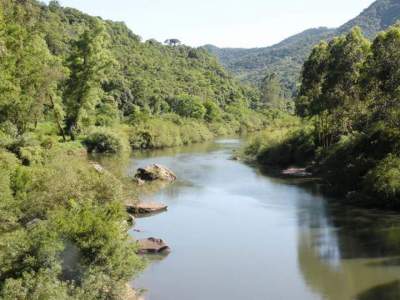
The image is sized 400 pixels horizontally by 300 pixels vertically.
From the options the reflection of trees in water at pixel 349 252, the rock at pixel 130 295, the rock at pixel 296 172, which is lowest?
the reflection of trees in water at pixel 349 252

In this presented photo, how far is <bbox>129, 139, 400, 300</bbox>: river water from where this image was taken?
23000mm

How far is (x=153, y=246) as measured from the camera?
2780 cm

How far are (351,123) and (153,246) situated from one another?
1280 inches

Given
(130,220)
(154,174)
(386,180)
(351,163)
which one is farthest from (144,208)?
(351,163)

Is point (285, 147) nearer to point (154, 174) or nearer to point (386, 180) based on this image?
point (154, 174)

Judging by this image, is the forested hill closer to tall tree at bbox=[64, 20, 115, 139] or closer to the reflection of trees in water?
tall tree at bbox=[64, 20, 115, 139]

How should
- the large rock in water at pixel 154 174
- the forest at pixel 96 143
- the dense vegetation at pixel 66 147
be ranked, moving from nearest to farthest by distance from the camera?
the dense vegetation at pixel 66 147
the forest at pixel 96 143
the large rock in water at pixel 154 174

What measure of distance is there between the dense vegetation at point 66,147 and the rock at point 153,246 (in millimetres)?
2845

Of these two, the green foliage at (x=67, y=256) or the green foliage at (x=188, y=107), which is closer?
the green foliage at (x=67, y=256)

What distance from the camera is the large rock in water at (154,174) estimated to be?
167ft

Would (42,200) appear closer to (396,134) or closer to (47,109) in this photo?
(396,134)

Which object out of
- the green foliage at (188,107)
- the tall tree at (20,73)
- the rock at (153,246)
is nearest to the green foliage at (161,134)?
the green foliage at (188,107)

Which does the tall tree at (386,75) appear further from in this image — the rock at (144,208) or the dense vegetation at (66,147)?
the dense vegetation at (66,147)

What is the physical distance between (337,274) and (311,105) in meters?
36.3
